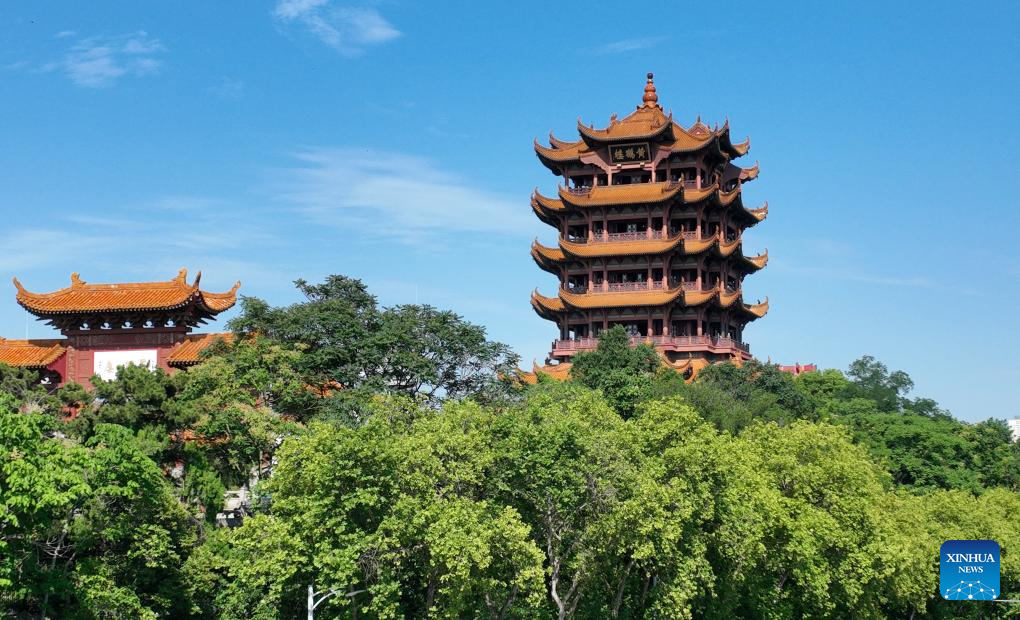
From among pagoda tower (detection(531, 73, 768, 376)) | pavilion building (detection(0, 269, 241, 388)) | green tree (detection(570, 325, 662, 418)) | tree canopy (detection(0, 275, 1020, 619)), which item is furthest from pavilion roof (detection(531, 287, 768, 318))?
pavilion building (detection(0, 269, 241, 388))

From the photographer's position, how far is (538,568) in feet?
102

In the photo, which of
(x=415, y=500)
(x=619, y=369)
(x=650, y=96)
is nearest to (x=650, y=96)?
(x=650, y=96)

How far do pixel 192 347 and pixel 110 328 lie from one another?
387 cm

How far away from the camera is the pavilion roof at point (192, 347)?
46.8 meters

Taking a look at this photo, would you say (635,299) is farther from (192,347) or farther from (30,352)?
(30,352)

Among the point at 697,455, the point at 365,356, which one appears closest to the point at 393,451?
the point at 697,455

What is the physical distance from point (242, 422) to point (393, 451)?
9.21 m

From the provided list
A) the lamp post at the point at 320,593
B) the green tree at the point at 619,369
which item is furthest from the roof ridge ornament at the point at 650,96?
the lamp post at the point at 320,593

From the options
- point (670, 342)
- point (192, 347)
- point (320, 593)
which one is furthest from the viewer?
point (670, 342)

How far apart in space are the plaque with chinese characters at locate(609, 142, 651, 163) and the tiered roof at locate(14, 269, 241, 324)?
105ft

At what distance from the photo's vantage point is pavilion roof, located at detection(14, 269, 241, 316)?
4784cm

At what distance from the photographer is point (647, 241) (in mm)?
71375

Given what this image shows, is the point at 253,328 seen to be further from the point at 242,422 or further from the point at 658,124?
the point at 658,124

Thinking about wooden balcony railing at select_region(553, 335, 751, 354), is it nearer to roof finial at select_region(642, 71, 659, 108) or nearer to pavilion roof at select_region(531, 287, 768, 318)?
pavilion roof at select_region(531, 287, 768, 318)
